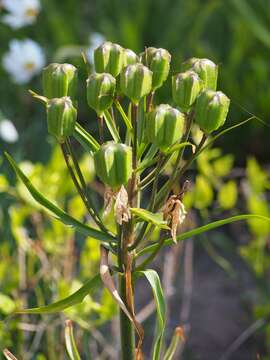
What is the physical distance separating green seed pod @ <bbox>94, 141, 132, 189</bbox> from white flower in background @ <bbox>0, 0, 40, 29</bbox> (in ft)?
6.11

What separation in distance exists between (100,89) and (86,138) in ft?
0.19

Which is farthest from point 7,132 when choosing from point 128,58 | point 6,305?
point 128,58

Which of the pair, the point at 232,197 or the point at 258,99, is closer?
the point at 232,197

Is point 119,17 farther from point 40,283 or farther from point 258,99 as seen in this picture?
point 40,283

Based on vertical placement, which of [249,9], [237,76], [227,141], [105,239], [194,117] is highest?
[249,9]

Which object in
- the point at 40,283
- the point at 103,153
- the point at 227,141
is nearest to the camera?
the point at 103,153

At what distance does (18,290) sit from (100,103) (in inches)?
28.1

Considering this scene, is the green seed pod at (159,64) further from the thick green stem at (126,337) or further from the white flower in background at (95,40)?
the white flower in background at (95,40)

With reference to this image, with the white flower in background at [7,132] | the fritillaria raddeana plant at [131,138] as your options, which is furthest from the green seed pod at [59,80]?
the white flower in background at [7,132]

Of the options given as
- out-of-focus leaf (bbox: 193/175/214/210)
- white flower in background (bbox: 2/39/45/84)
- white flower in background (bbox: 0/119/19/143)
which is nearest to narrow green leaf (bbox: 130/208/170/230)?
out-of-focus leaf (bbox: 193/175/214/210)

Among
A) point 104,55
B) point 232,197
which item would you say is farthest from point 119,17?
point 104,55

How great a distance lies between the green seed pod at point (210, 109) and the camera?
693 mm

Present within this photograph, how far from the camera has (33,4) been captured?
252cm

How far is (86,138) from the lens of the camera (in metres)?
0.75
